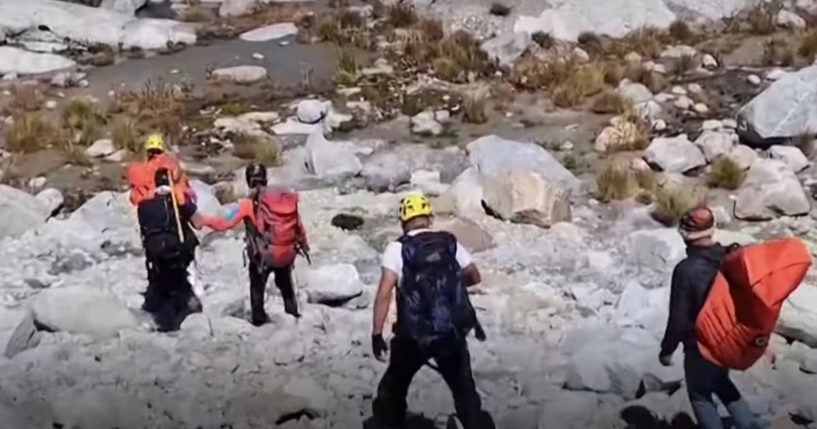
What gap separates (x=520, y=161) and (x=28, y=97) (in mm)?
6797

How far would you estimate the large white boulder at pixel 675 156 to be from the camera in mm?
13031

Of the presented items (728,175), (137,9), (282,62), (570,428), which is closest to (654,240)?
(728,175)

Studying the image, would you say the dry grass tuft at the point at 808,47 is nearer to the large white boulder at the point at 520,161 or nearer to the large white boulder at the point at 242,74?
the large white boulder at the point at 520,161

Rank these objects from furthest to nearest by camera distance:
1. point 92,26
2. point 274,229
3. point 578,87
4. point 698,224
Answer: point 92,26 → point 578,87 → point 274,229 → point 698,224

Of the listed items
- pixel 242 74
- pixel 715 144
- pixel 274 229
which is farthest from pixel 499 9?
pixel 274 229

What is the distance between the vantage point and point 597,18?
18422 millimetres

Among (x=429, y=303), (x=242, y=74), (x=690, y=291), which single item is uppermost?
(x=690, y=291)

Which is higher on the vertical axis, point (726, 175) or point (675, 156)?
point (726, 175)

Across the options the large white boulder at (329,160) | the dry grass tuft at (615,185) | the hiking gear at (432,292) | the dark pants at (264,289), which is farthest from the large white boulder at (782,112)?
the hiking gear at (432,292)

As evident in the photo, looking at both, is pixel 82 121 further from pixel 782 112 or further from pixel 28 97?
pixel 782 112

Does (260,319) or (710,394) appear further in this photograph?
(260,319)

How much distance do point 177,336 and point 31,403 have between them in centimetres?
130

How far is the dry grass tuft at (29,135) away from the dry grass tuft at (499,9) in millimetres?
6836

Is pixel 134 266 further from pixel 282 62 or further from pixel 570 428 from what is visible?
pixel 282 62
